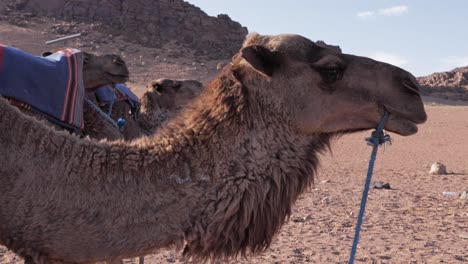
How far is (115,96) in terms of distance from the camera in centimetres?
659

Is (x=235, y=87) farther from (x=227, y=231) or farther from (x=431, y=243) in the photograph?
(x=431, y=243)

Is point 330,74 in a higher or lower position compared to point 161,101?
higher

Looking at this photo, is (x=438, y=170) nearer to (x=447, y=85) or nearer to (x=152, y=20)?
(x=447, y=85)

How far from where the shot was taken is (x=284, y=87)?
3162 mm

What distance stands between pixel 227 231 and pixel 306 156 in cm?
48

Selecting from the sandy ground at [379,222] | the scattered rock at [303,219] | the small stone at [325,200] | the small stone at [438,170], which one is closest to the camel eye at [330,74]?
the sandy ground at [379,222]

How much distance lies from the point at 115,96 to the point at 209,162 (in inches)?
149

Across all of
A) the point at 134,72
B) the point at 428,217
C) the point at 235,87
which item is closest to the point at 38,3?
the point at 134,72

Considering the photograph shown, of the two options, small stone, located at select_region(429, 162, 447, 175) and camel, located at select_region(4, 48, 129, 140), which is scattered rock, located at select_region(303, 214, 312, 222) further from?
small stone, located at select_region(429, 162, 447, 175)

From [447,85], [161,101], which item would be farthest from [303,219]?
[447,85]

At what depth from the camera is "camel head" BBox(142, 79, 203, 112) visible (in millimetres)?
8039

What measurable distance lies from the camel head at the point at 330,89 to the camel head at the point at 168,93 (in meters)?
4.90

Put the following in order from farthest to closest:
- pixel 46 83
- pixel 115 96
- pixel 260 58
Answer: pixel 115 96 → pixel 46 83 → pixel 260 58

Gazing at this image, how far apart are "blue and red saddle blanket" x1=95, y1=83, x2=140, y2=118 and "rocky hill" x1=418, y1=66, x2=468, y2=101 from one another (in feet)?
160
